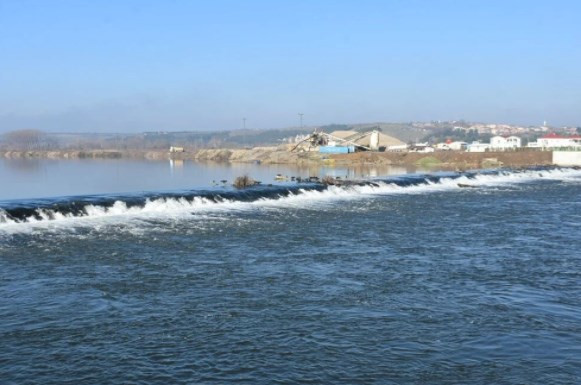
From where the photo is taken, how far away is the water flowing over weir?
65.8 ft

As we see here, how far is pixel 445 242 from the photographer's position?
658 inches

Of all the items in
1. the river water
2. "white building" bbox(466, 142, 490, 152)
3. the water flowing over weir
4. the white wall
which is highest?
"white building" bbox(466, 142, 490, 152)

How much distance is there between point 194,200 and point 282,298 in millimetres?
15255

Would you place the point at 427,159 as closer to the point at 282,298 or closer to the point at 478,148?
the point at 478,148

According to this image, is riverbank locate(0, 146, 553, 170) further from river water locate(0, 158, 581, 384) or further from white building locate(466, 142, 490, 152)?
river water locate(0, 158, 581, 384)

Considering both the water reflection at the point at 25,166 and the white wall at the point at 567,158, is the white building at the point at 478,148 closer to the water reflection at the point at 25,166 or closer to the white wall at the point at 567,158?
the white wall at the point at 567,158

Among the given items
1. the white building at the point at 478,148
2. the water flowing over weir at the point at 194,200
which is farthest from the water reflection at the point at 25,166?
the white building at the point at 478,148

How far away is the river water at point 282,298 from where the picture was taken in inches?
287

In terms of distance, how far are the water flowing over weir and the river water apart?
13cm

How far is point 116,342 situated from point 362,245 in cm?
899

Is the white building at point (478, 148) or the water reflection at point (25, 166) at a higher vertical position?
the white building at point (478, 148)

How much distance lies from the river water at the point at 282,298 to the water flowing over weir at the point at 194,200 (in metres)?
0.13

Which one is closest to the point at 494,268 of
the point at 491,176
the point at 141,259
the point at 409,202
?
the point at 141,259

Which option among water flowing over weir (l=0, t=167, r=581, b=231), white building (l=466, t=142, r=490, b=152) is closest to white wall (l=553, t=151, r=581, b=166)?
white building (l=466, t=142, r=490, b=152)
